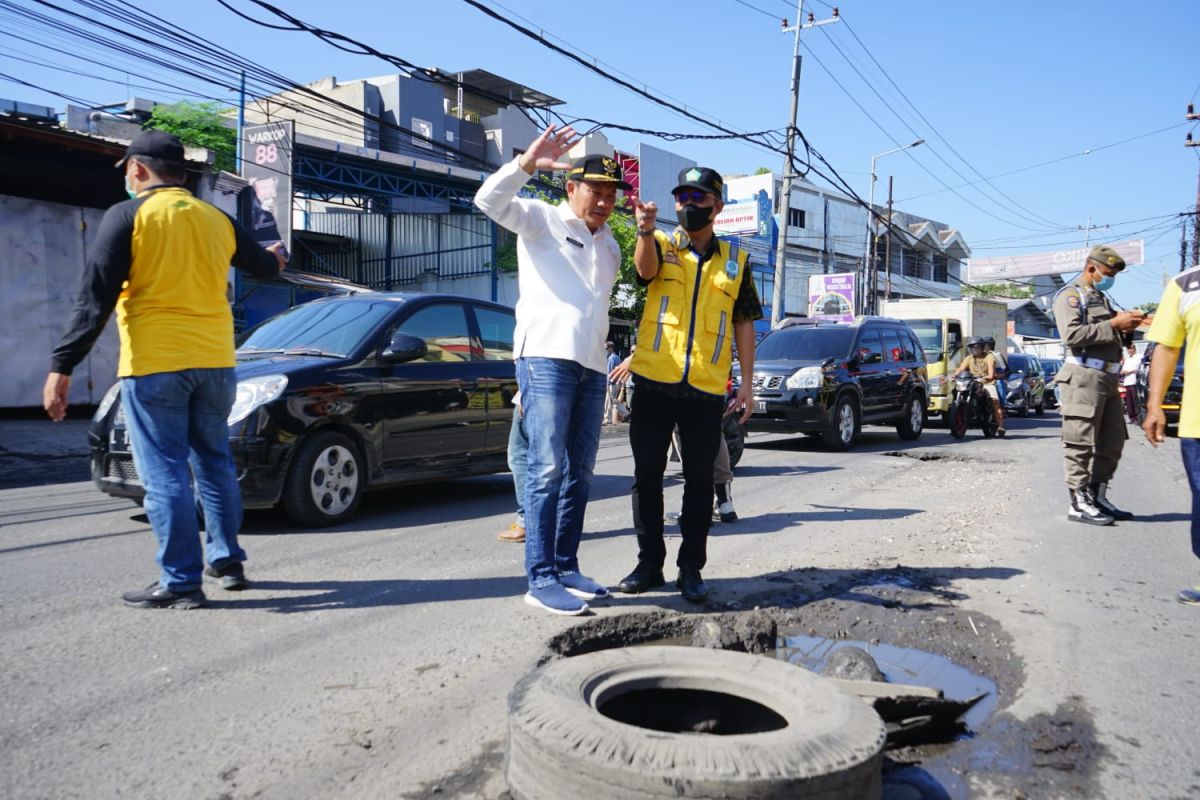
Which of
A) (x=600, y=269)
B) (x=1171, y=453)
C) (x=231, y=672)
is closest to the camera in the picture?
(x=231, y=672)

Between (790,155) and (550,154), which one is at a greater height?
(790,155)

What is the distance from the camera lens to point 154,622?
351cm

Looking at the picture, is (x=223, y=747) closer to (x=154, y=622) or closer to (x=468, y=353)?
(x=154, y=622)

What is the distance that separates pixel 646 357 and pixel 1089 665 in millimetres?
2151

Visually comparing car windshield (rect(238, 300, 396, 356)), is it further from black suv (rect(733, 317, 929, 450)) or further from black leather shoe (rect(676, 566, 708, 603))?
black suv (rect(733, 317, 929, 450))

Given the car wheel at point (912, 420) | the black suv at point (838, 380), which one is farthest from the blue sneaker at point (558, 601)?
the car wheel at point (912, 420)

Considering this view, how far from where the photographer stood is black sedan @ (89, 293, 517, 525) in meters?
5.21

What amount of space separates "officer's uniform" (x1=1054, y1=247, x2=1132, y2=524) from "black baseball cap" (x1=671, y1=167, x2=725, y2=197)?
11.7 feet

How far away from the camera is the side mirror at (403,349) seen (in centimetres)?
572

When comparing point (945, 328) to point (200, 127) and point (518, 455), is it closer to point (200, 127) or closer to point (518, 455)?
point (518, 455)

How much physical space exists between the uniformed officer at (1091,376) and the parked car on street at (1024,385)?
647 inches

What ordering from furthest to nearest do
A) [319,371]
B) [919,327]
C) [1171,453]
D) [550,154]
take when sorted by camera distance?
1. [919,327]
2. [1171,453]
3. [319,371]
4. [550,154]

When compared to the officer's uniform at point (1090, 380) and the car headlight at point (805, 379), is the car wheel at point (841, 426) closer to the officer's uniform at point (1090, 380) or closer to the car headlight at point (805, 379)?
the car headlight at point (805, 379)

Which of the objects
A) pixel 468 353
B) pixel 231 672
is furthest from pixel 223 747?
pixel 468 353
